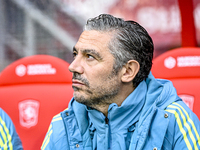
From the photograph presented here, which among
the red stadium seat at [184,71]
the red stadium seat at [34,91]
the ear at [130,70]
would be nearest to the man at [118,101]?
the ear at [130,70]

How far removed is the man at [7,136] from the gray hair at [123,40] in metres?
0.64

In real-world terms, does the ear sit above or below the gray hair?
below

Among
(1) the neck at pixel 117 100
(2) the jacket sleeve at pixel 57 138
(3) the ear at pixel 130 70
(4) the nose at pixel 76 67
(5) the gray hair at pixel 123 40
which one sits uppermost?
(5) the gray hair at pixel 123 40

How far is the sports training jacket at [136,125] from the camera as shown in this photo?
1.09 metres

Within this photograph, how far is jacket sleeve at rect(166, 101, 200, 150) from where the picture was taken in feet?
3.53

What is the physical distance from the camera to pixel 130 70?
1.21 meters

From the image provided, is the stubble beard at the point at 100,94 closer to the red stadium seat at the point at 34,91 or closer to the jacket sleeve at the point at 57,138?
the jacket sleeve at the point at 57,138

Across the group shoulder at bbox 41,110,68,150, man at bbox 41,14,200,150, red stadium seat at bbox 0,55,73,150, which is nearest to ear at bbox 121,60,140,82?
man at bbox 41,14,200,150

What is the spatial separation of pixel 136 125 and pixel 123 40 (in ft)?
1.19

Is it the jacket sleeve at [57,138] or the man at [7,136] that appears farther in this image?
the man at [7,136]

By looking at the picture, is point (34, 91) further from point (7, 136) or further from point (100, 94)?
point (100, 94)

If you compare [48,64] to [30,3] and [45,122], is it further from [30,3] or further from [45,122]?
[30,3]

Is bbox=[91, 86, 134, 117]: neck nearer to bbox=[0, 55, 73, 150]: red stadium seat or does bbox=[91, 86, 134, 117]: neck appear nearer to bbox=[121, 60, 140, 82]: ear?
bbox=[121, 60, 140, 82]: ear

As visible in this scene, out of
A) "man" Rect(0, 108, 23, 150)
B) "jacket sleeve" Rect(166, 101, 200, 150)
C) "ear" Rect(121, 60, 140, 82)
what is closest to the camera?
"jacket sleeve" Rect(166, 101, 200, 150)
